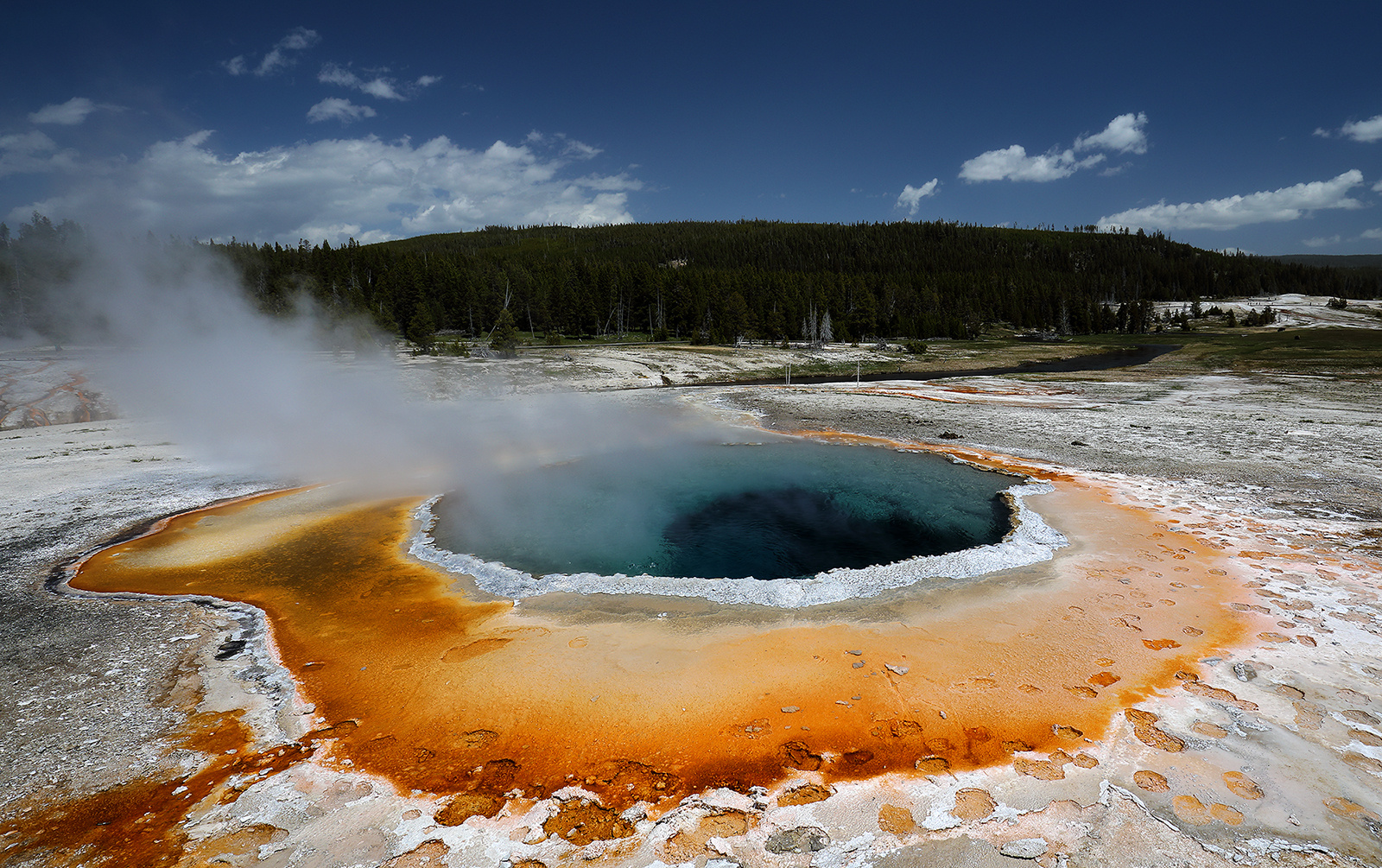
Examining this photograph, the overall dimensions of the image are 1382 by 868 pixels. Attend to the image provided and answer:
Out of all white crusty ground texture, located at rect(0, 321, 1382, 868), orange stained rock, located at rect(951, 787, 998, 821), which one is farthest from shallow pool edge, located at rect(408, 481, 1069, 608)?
orange stained rock, located at rect(951, 787, 998, 821)

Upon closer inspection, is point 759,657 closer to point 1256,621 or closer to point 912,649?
point 912,649

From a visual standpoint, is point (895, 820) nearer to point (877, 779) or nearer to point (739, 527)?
point (877, 779)

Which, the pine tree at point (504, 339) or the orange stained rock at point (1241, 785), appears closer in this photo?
the orange stained rock at point (1241, 785)

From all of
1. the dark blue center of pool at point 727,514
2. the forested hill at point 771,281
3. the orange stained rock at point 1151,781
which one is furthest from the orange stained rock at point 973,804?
the forested hill at point 771,281

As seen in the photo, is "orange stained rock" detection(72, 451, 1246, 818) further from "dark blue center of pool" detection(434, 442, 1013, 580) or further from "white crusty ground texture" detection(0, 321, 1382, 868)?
"dark blue center of pool" detection(434, 442, 1013, 580)

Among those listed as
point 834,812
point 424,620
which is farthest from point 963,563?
point 424,620

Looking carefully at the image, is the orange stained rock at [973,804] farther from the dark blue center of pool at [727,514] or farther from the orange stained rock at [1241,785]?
the dark blue center of pool at [727,514]
